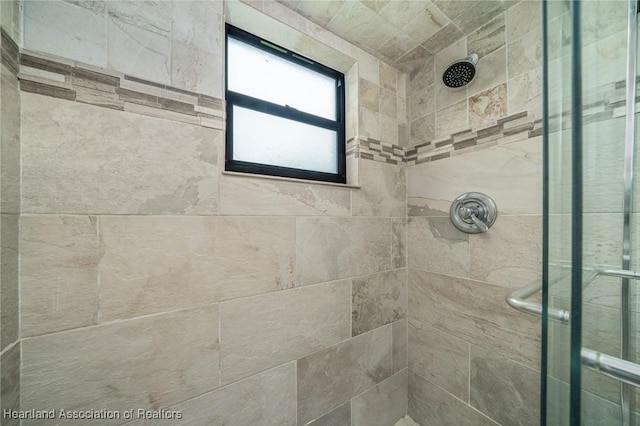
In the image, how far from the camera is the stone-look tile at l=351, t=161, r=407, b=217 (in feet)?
3.96

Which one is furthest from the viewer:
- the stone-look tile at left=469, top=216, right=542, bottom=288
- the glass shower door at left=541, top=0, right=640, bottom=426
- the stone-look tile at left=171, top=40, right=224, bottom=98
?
the stone-look tile at left=469, top=216, right=542, bottom=288

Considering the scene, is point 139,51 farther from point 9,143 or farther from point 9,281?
point 9,281

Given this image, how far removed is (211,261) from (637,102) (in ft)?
4.91

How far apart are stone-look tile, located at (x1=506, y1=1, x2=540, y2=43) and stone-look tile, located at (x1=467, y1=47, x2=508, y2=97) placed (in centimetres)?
7

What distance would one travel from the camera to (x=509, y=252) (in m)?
1.00

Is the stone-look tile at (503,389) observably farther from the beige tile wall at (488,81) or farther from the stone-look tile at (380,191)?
the beige tile wall at (488,81)

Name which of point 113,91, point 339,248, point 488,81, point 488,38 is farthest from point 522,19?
point 113,91

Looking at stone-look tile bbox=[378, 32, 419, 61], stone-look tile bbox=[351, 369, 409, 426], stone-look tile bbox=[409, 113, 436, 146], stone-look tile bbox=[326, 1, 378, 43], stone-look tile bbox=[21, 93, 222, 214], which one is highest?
stone-look tile bbox=[326, 1, 378, 43]

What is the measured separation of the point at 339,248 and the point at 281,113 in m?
0.76

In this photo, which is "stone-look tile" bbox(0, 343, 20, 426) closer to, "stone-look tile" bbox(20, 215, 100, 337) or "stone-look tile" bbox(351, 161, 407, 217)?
"stone-look tile" bbox(20, 215, 100, 337)

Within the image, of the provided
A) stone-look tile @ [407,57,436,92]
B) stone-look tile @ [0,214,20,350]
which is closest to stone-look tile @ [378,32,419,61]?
stone-look tile @ [407,57,436,92]

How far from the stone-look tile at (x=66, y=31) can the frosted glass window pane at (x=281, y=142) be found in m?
0.44

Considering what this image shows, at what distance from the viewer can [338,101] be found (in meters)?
1.31

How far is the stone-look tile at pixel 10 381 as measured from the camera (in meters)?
0.51
